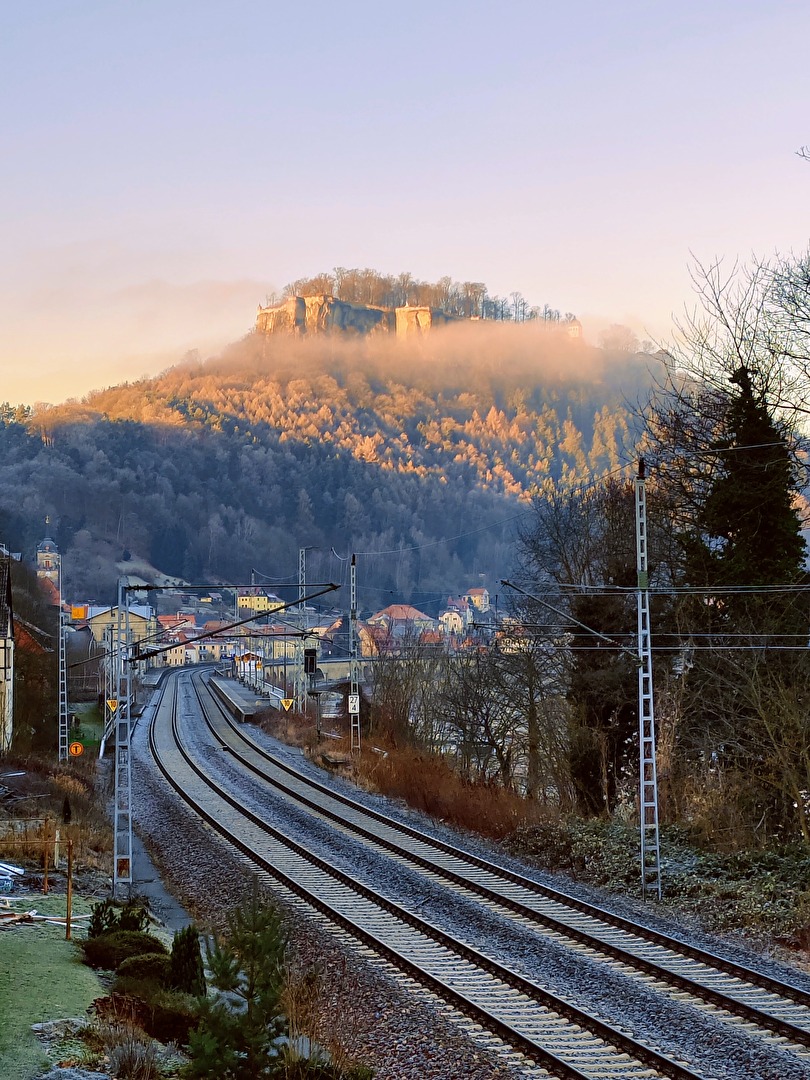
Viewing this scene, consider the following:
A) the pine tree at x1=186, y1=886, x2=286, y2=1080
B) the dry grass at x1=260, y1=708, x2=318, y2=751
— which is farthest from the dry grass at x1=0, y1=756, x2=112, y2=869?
the pine tree at x1=186, y1=886, x2=286, y2=1080

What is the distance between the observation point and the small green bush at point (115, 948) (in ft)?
44.6

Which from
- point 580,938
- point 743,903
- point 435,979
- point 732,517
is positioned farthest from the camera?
point 732,517

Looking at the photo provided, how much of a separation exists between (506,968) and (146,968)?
436cm

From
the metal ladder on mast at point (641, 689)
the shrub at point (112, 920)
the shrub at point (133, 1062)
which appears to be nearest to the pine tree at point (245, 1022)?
the shrub at point (133, 1062)

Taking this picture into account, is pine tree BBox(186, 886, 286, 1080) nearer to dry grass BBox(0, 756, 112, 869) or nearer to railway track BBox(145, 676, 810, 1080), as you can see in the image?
railway track BBox(145, 676, 810, 1080)

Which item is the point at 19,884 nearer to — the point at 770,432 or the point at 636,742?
the point at 636,742

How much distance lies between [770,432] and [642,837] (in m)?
10.8

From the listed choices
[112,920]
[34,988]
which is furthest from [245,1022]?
[112,920]

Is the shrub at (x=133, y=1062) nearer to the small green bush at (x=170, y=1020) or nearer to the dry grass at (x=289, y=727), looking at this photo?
the small green bush at (x=170, y=1020)

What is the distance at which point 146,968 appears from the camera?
513 inches

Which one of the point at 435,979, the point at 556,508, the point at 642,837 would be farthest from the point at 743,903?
the point at 556,508

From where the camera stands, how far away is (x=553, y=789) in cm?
3472

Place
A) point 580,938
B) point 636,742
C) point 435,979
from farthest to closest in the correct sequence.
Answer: point 636,742 < point 580,938 < point 435,979

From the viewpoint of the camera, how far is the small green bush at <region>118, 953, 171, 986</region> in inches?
507
